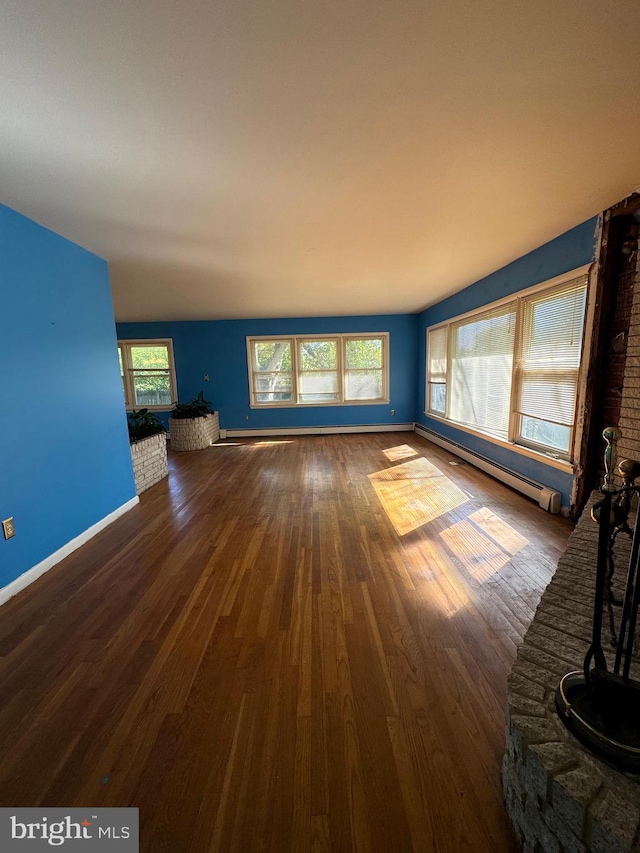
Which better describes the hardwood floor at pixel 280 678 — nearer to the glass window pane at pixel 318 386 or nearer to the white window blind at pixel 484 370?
the white window blind at pixel 484 370

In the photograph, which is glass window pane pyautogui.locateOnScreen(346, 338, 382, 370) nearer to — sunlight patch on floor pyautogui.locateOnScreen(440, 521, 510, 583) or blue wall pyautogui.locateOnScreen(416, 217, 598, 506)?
blue wall pyautogui.locateOnScreen(416, 217, 598, 506)

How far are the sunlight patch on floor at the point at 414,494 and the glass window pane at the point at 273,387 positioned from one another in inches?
135

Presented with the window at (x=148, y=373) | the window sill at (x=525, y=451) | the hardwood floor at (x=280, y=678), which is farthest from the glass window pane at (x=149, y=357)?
the window sill at (x=525, y=451)

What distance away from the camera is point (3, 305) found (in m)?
2.18

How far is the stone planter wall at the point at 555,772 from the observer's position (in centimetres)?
72

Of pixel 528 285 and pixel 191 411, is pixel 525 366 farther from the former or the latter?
pixel 191 411

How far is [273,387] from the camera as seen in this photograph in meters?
7.31

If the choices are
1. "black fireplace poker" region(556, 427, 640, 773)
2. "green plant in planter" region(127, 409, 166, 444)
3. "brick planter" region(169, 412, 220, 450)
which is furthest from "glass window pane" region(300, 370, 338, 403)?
"black fireplace poker" region(556, 427, 640, 773)

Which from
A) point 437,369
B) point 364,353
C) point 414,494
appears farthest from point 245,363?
point 414,494

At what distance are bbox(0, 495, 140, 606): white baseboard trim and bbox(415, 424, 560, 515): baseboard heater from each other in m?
4.18

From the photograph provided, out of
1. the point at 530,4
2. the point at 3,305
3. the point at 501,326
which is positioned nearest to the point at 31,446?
the point at 3,305

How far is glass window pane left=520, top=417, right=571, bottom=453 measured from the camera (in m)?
3.02

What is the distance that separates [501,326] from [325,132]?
3186 mm

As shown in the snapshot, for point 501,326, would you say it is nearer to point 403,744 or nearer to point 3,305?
point 403,744
